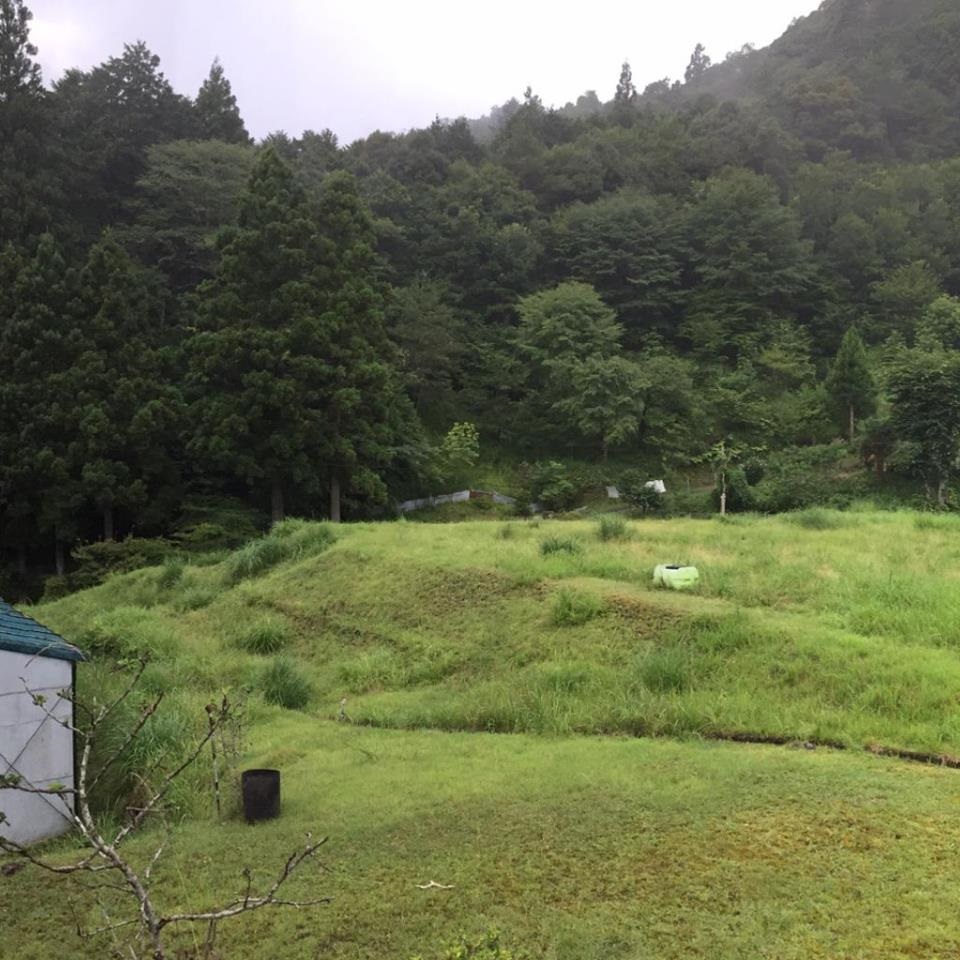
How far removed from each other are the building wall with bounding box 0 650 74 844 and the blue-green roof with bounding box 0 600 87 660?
5 cm

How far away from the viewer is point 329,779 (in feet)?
19.3

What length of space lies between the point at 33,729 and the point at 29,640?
55 cm

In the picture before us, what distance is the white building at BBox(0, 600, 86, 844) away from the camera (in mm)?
4961

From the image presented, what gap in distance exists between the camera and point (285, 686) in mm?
8430

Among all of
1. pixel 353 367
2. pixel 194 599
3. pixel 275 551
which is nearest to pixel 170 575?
pixel 194 599

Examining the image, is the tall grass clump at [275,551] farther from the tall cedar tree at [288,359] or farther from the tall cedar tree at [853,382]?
the tall cedar tree at [853,382]

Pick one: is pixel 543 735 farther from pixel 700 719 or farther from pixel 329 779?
pixel 329 779

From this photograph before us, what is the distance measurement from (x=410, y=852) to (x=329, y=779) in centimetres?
160

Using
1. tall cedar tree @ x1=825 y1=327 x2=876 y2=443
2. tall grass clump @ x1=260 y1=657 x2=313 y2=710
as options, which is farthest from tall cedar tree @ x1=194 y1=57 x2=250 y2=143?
tall grass clump @ x1=260 y1=657 x2=313 y2=710

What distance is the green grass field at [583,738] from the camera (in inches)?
148

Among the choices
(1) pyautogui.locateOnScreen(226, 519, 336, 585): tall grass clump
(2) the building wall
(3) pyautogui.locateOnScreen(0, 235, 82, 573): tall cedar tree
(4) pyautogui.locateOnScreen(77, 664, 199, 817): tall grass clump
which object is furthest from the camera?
(3) pyautogui.locateOnScreen(0, 235, 82, 573): tall cedar tree

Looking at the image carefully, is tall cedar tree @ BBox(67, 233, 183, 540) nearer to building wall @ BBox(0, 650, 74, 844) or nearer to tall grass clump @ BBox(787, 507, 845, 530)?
tall grass clump @ BBox(787, 507, 845, 530)

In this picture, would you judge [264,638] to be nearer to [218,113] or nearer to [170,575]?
[170,575]

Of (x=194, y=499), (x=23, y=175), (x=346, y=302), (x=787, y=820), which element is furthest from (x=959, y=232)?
(x=787, y=820)
